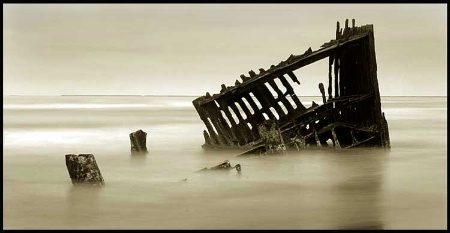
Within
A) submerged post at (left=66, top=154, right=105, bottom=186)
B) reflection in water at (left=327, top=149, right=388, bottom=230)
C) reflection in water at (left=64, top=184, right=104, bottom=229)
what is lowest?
reflection in water at (left=327, top=149, right=388, bottom=230)

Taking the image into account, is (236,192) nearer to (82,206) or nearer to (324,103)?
(82,206)

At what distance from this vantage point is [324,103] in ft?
45.4

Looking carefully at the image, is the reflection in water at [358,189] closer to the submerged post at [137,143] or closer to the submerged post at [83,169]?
the submerged post at [83,169]

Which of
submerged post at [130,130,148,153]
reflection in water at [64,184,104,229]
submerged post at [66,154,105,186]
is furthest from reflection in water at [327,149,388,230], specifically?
submerged post at [130,130,148,153]

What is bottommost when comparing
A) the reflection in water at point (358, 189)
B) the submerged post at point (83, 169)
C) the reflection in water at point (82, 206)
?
the reflection in water at point (358, 189)

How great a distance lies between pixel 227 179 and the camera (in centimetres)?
1062

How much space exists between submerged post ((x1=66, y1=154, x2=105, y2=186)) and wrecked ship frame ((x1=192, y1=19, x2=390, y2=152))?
4.16m

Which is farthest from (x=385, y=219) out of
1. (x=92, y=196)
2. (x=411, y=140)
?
(x=411, y=140)

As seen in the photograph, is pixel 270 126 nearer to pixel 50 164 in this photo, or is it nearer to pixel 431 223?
pixel 50 164

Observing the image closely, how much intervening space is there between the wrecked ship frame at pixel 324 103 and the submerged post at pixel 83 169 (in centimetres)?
416

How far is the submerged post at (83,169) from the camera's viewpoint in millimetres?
9672

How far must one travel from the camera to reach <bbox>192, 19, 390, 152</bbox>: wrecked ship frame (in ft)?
43.7

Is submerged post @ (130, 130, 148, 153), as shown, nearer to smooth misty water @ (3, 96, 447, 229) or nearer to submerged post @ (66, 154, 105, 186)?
smooth misty water @ (3, 96, 447, 229)

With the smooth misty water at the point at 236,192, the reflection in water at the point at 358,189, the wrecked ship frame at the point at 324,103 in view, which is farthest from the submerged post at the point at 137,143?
the reflection in water at the point at 358,189
